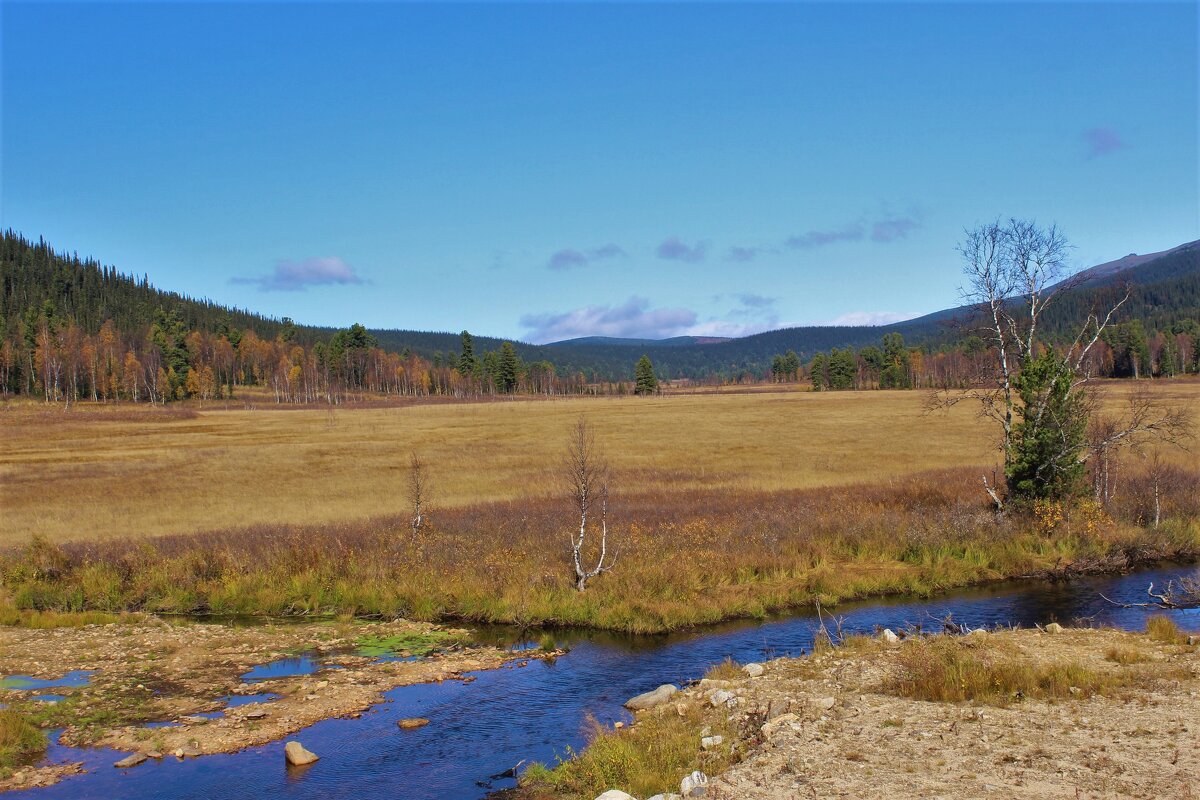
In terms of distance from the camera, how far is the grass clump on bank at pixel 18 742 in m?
14.5

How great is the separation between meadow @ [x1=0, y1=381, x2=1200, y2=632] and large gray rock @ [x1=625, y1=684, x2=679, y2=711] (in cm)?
615

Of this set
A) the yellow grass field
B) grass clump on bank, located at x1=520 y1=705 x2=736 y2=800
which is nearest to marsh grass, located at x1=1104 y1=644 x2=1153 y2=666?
grass clump on bank, located at x1=520 y1=705 x2=736 y2=800

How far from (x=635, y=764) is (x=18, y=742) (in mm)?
11601

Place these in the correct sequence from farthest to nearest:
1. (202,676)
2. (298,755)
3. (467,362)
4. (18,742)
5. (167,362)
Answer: (467,362) < (167,362) < (202,676) < (18,742) < (298,755)

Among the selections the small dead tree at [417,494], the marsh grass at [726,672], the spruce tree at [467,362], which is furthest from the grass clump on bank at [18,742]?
the spruce tree at [467,362]

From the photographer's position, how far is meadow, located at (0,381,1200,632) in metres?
25.9

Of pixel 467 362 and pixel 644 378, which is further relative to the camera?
pixel 467 362

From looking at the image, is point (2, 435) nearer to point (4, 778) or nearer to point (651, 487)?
point (651, 487)

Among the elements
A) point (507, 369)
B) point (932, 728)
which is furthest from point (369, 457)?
point (507, 369)

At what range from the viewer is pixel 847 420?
280 feet

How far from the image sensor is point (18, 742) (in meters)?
15.1

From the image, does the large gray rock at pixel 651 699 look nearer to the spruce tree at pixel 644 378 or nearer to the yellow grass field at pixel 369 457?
the yellow grass field at pixel 369 457

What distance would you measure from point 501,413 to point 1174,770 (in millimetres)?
98314

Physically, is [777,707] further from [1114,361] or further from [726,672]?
[1114,361]
